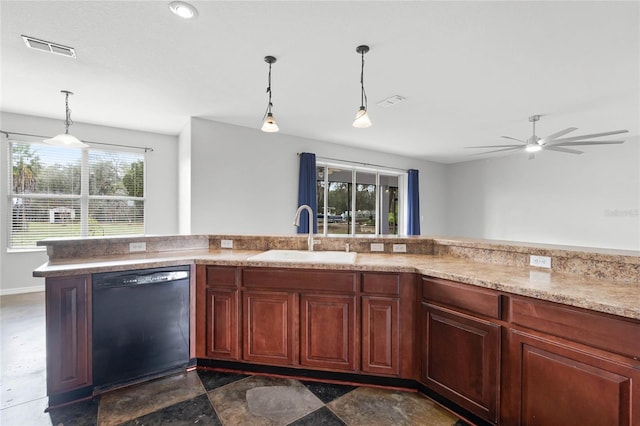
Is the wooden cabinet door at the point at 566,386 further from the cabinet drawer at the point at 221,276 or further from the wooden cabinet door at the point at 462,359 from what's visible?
the cabinet drawer at the point at 221,276

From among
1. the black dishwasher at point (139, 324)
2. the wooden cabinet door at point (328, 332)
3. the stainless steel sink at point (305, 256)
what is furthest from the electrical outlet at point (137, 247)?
the wooden cabinet door at point (328, 332)

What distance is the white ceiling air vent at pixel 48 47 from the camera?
231cm

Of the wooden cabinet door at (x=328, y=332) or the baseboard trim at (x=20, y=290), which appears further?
the baseboard trim at (x=20, y=290)

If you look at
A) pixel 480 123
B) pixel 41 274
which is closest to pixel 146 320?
pixel 41 274

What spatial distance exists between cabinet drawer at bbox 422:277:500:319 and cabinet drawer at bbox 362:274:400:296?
188mm

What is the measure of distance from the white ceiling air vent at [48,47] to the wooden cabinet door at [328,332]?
2.92 metres

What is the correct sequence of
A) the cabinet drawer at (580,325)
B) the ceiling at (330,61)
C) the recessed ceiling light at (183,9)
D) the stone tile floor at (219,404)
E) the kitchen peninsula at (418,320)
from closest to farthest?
the cabinet drawer at (580,325) → the kitchen peninsula at (418,320) → the stone tile floor at (219,404) → the recessed ceiling light at (183,9) → the ceiling at (330,61)

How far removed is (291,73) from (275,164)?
7.83ft

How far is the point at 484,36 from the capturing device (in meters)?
2.23

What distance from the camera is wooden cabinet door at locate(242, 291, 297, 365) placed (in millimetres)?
2162

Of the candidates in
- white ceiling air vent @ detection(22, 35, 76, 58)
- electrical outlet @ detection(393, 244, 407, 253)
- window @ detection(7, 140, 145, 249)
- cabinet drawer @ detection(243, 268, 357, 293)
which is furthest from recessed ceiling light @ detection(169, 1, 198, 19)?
window @ detection(7, 140, 145, 249)

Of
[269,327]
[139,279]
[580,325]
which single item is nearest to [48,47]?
[139,279]

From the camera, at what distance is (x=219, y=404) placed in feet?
6.21

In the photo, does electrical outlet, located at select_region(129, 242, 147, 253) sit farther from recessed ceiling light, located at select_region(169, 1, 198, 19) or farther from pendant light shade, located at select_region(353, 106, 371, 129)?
pendant light shade, located at select_region(353, 106, 371, 129)
